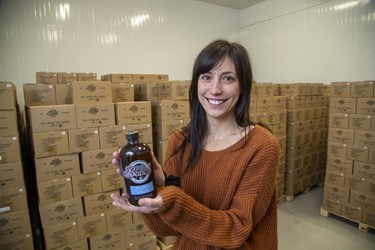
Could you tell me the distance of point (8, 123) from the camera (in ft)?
5.87

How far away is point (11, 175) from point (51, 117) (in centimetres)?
53

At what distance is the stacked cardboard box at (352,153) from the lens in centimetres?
259

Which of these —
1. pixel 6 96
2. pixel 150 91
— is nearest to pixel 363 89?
pixel 150 91

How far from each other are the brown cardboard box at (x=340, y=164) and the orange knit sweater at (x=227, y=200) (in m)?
2.43

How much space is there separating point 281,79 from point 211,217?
4.75m

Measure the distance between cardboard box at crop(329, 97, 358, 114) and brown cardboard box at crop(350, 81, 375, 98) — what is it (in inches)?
2.9

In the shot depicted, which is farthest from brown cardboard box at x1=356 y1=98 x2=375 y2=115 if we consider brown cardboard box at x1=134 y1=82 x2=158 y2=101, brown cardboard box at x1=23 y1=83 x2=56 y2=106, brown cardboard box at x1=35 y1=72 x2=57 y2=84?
brown cardboard box at x1=35 y1=72 x2=57 y2=84

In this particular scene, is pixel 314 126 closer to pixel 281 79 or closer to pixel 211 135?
pixel 281 79

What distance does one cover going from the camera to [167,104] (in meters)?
2.43

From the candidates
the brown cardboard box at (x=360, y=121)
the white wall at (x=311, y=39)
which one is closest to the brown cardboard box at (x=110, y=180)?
the brown cardboard box at (x=360, y=121)

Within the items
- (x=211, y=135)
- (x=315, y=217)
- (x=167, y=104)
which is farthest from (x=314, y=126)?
(x=211, y=135)

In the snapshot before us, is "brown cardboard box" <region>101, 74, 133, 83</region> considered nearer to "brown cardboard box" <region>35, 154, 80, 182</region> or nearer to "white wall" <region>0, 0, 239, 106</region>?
"white wall" <region>0, 0, 239, 106</region>

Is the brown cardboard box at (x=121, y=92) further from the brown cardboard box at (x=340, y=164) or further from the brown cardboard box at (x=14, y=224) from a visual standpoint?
the brown cardboard box at (x=340, y=164)

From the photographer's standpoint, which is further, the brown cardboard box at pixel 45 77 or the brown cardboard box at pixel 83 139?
the brown cardboard box at pixel 45 77
